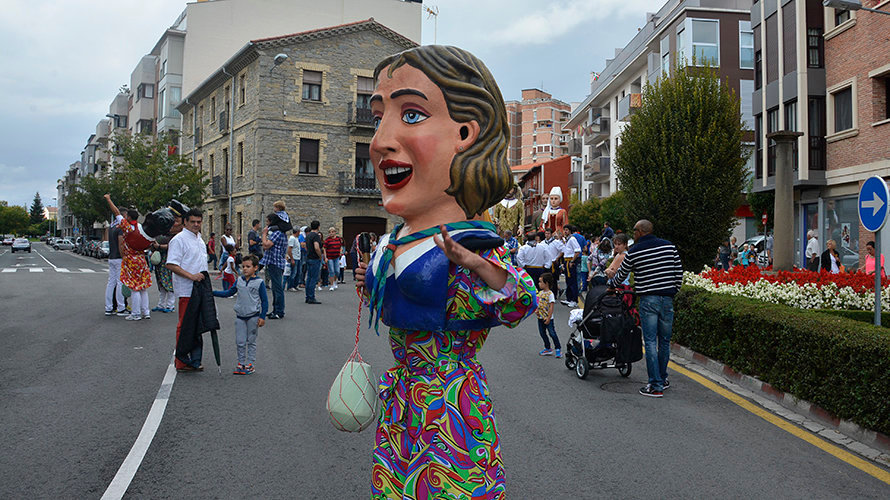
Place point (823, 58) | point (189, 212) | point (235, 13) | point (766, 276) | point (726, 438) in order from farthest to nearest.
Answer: point (235, 13)
point (823, 58)
point (766, 276)
point (189, 212)
point (726, 438)

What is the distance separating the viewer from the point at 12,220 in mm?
135750

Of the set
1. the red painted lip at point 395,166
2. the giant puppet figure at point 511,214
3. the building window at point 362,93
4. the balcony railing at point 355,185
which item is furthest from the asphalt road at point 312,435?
the building window at point 362,93

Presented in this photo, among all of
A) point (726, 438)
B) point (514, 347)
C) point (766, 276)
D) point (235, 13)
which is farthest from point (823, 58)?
point (235, 13)

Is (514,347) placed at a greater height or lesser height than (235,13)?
lesser

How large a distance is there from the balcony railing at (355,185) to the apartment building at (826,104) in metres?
16.8

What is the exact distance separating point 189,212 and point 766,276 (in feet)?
29.2

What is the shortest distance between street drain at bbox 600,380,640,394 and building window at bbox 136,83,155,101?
198 ft

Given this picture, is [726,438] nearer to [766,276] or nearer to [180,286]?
[180,286]

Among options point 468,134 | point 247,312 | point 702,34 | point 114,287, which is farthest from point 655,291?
point 702,34

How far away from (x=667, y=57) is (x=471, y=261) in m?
35.0

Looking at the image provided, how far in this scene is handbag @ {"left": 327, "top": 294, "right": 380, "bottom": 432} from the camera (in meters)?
2.71

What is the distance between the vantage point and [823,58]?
22.2m

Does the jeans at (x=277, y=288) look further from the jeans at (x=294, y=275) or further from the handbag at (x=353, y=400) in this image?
the handbag at (x=353, y=400)

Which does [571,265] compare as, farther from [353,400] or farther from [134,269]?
[353,400]
